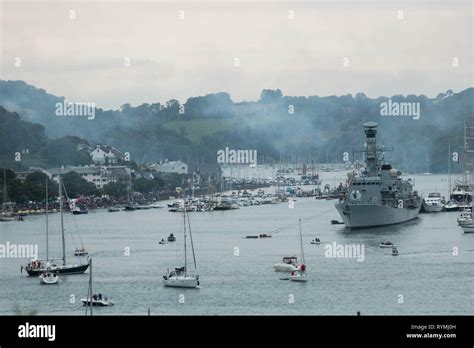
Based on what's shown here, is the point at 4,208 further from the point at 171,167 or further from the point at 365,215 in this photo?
the point at 171,167

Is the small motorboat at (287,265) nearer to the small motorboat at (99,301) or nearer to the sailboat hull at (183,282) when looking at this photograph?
the sailboat hull at (183,282)

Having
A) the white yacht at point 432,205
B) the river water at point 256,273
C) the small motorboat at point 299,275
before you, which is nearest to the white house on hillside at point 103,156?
the white yacht at point 432,205

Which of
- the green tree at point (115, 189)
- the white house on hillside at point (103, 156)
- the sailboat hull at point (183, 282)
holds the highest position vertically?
the white house on hillside at point (103, 156)

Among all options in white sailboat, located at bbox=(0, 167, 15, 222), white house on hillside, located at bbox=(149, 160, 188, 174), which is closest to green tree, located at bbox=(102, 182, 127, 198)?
white sailboat, located at bbox=(0, 167, 15, 222)

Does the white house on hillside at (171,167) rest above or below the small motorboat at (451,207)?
above

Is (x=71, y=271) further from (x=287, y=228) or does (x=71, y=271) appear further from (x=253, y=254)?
(x=287, y=228)

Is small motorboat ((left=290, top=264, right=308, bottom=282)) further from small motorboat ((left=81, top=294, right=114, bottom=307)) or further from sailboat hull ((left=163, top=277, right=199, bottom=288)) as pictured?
small motorboat ((left=81, top=294, right=114, bottom=307))

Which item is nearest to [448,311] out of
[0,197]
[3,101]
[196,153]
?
[0,197]
